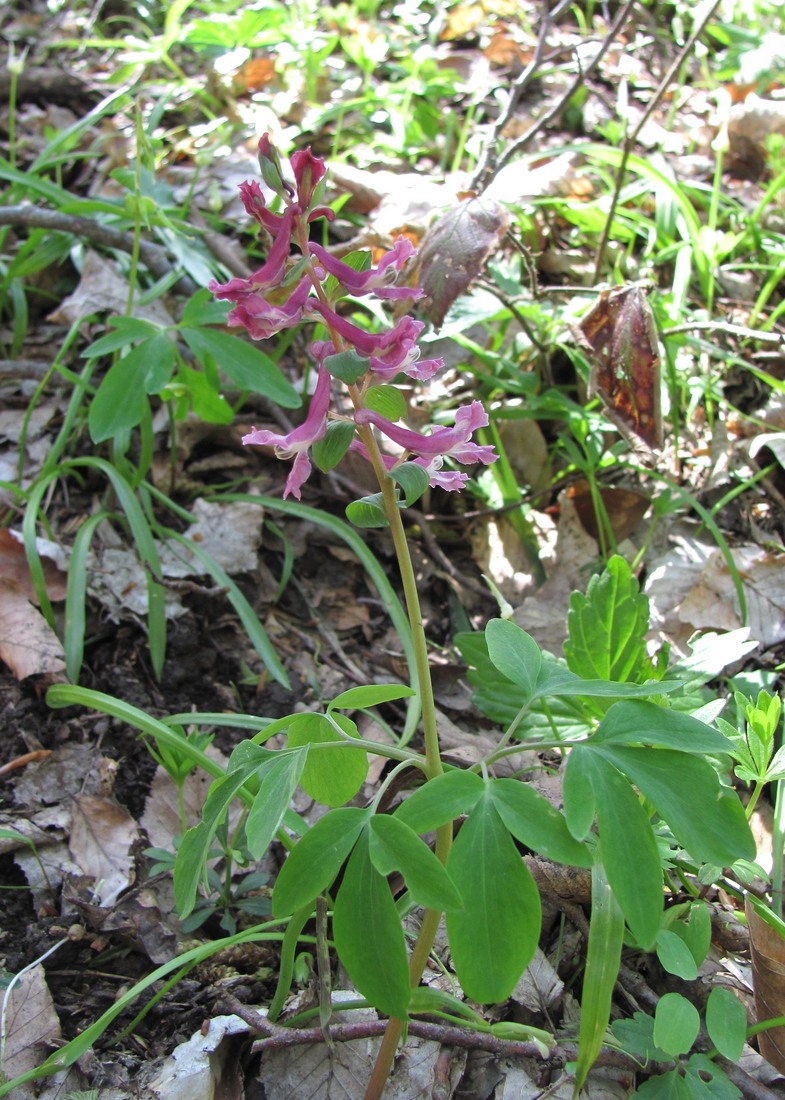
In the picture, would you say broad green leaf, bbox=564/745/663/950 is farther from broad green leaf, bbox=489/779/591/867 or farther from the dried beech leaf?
the dried beech leaf

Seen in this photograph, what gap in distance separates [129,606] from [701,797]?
1704 mm

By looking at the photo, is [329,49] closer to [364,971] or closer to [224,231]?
[224,231]

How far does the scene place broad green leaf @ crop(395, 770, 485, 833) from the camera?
3.55ft

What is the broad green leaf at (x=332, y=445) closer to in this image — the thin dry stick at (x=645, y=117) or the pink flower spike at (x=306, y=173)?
the pink flower spike at (x=306, y=173)

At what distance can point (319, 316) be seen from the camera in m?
1.27

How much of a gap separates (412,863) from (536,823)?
0.17 metres

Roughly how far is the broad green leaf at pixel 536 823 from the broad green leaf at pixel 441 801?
0.03 m

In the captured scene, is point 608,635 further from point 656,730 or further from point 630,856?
point 630,856

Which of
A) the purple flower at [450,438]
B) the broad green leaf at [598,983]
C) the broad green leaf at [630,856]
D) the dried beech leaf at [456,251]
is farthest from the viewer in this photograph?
the dried beech leaf at [456,251]

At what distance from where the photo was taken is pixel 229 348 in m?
2.16

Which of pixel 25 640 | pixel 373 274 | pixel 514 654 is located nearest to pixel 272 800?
pixel 514 654

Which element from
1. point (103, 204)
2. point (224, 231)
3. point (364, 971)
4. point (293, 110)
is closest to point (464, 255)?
point (103, 204)

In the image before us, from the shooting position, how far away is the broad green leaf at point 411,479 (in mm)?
1151

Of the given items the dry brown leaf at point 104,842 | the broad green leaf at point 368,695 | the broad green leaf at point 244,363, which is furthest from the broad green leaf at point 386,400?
the dry brown leaf at point 104,842
